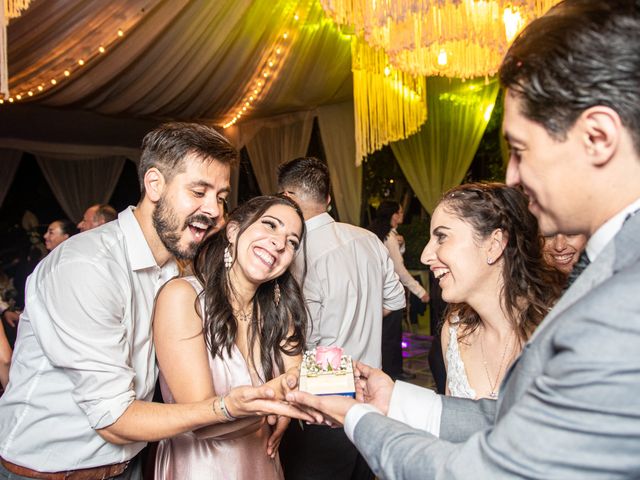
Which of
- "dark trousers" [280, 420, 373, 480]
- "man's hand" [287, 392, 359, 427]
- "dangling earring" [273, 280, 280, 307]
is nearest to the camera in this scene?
"man's hand" [287, 392, 359, 427]

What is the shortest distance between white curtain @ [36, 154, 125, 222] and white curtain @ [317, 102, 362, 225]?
3722 millimetres

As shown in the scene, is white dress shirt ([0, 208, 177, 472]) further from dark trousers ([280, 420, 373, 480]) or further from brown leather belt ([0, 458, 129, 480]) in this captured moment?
dark trousers ([280, 420, 373, 480])

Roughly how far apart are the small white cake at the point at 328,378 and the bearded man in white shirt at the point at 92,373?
103mm

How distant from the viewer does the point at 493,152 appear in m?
8.01

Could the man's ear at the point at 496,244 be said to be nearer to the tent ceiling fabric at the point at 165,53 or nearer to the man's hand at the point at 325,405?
the man's hand at the point at 325,405

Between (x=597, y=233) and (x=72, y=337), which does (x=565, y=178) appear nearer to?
(x=597, y=233)

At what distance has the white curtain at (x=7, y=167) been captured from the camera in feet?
25.2

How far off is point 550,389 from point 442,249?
117 cm

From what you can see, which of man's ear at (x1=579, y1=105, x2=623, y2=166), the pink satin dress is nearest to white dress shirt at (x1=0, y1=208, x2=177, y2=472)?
the pink satin dress

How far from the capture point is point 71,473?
62.7 inches

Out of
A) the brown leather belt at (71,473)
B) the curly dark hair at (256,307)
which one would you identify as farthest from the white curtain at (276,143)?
the brown leather belt at (71,473)

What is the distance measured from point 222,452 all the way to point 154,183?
98cm

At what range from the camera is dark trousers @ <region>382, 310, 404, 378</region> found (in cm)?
487

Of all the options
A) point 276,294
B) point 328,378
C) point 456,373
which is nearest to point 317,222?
point 276,294
